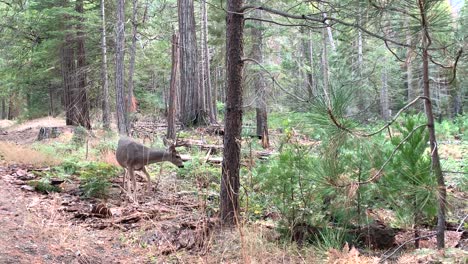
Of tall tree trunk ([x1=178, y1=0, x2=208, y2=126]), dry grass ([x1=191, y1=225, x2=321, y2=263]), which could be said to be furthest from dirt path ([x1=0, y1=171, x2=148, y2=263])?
tall tree trunk ([x1=178, y1=0, x2=208, y2=126])

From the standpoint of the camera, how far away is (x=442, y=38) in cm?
361

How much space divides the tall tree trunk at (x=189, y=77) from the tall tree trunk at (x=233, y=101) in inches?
432

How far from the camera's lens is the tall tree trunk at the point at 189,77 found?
634 inches

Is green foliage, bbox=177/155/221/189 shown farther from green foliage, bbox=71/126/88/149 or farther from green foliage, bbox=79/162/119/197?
green foliage, bbox=71/126/88/149

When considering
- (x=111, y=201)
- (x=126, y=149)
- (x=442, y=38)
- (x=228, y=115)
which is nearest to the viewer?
(x=442, y=38)

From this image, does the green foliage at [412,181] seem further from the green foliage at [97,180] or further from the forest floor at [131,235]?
the green foliage at [97,180]

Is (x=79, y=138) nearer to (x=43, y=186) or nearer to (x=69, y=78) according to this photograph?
(x=69, y=78)

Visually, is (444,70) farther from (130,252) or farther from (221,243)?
(130,252)

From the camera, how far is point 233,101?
16.7 ft

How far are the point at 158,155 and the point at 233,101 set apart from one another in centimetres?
291

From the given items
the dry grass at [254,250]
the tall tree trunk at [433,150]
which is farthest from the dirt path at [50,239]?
the tall tree trunk at [433,150]

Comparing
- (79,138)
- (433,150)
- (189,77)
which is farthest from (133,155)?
(189,77)

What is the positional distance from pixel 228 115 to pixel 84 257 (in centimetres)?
216

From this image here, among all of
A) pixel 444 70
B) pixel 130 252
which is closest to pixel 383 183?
pixel 444 70
